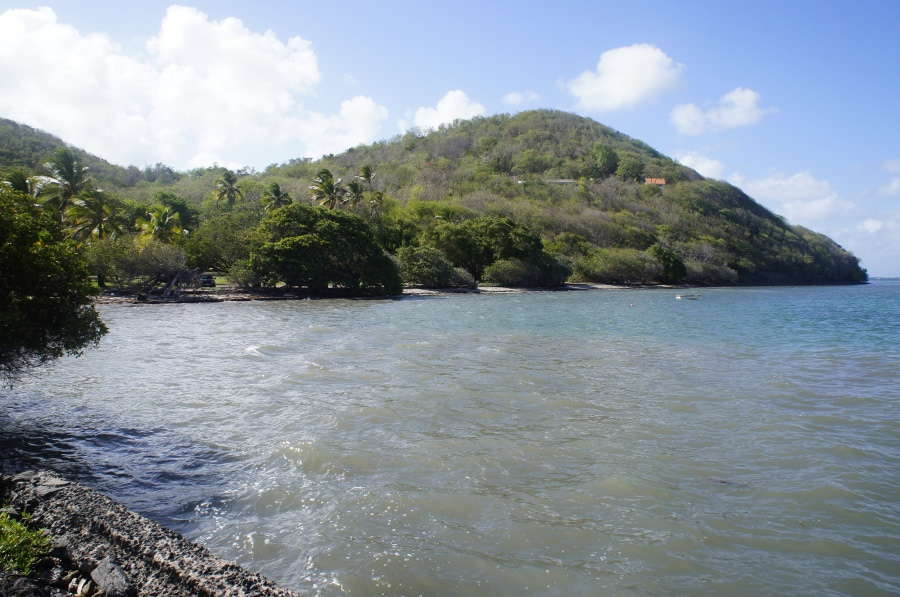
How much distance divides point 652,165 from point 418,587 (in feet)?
473

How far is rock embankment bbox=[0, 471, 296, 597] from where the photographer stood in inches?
163

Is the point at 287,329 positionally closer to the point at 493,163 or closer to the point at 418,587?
the point at 418,587

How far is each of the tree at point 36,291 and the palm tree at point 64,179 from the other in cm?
3460

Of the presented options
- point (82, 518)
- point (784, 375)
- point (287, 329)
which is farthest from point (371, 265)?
point (82, 518)

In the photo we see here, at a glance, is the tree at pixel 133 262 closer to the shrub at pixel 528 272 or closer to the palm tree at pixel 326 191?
the palm tree at pixel 326 191

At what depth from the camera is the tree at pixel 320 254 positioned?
138ft

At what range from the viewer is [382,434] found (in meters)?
9.28

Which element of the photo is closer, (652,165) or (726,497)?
(726,497)

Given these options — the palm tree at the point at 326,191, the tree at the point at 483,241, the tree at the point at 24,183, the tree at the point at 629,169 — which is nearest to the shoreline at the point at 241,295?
the tree at the point at 483,241

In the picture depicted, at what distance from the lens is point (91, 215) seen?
1542 inches

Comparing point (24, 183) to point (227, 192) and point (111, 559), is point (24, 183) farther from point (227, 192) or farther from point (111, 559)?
point (111, 559)

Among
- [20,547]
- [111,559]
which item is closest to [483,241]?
[111,559]

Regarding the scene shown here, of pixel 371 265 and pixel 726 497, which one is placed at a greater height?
pixel 371 265

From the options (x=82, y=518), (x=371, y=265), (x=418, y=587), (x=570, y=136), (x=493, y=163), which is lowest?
(x=418, y=587)
